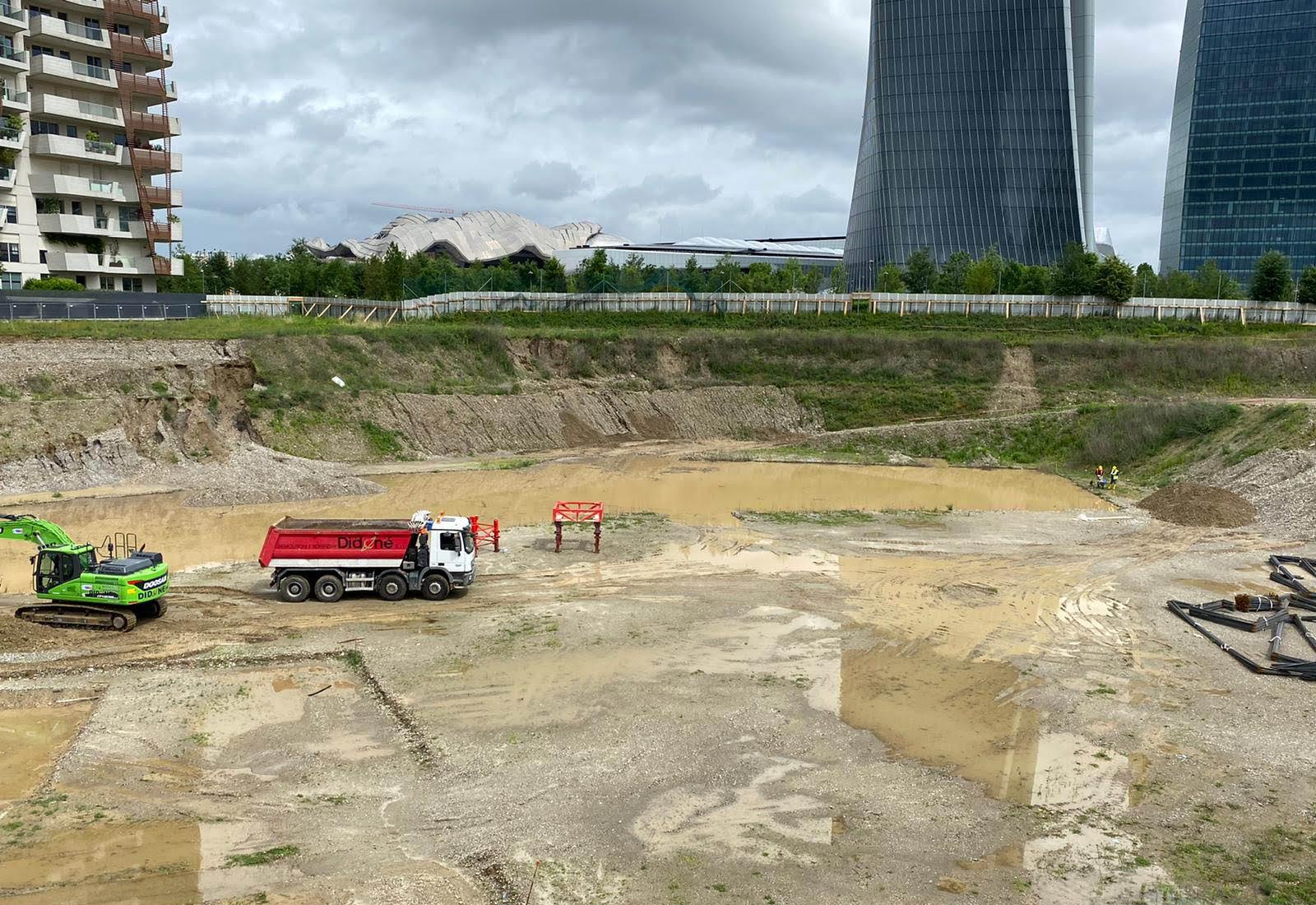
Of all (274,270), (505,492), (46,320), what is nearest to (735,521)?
(505,492)

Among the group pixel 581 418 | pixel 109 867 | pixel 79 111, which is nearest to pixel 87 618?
pixel 109 867

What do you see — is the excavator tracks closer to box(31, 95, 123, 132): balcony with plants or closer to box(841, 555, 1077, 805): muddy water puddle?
box(841, 555, 1077, 805): muddy water puddle

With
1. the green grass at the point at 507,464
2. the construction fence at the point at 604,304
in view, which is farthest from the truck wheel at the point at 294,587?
the construction fence at the point at 604,304

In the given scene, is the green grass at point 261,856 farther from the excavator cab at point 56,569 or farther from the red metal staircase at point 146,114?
the red metal staircase at point 146,114

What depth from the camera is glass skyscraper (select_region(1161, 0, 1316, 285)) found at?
147750 millimetres

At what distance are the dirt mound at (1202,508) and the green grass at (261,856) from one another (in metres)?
35.3

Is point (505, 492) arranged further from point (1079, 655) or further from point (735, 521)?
point (1079, 655)

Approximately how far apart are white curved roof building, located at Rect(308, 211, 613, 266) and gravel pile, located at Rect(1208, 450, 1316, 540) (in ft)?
394

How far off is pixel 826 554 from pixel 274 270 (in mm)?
82226

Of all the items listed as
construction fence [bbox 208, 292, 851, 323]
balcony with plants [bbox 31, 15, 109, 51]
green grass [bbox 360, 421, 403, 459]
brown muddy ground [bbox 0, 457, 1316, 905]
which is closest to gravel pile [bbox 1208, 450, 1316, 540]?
brown muddy ground [bbox 0, 457, 1316, 905]

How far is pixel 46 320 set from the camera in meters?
52.0

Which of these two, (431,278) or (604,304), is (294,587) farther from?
(431,278)

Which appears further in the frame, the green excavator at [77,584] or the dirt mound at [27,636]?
the green excavator at [77,584]

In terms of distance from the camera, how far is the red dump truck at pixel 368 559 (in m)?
25.8
